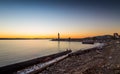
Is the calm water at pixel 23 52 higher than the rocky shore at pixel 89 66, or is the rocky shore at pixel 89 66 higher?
the rocky shore at pixel 89 66

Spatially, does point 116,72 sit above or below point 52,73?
above

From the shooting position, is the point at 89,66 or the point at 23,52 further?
the point at 23,52

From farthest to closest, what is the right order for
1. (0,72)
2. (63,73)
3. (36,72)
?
(0,72)
(36,72)
(63,73)

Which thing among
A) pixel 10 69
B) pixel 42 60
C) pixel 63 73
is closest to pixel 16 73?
pixel 10 69

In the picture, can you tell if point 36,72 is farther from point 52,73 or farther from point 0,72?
point 0,72

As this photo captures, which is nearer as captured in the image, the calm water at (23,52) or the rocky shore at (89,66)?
the rocky shore at (89,66)

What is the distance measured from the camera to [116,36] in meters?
138

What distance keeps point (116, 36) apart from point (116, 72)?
135663 millimetres

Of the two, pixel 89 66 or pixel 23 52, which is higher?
pixel 89 66

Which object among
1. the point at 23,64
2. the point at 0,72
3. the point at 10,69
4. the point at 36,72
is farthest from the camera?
the point at 23,64

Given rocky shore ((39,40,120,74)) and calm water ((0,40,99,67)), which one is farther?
calm water ((0,40,99,67))

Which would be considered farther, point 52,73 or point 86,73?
point 52,73

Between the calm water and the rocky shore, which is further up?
the rocky shore

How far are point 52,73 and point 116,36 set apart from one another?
13395 centimetres
